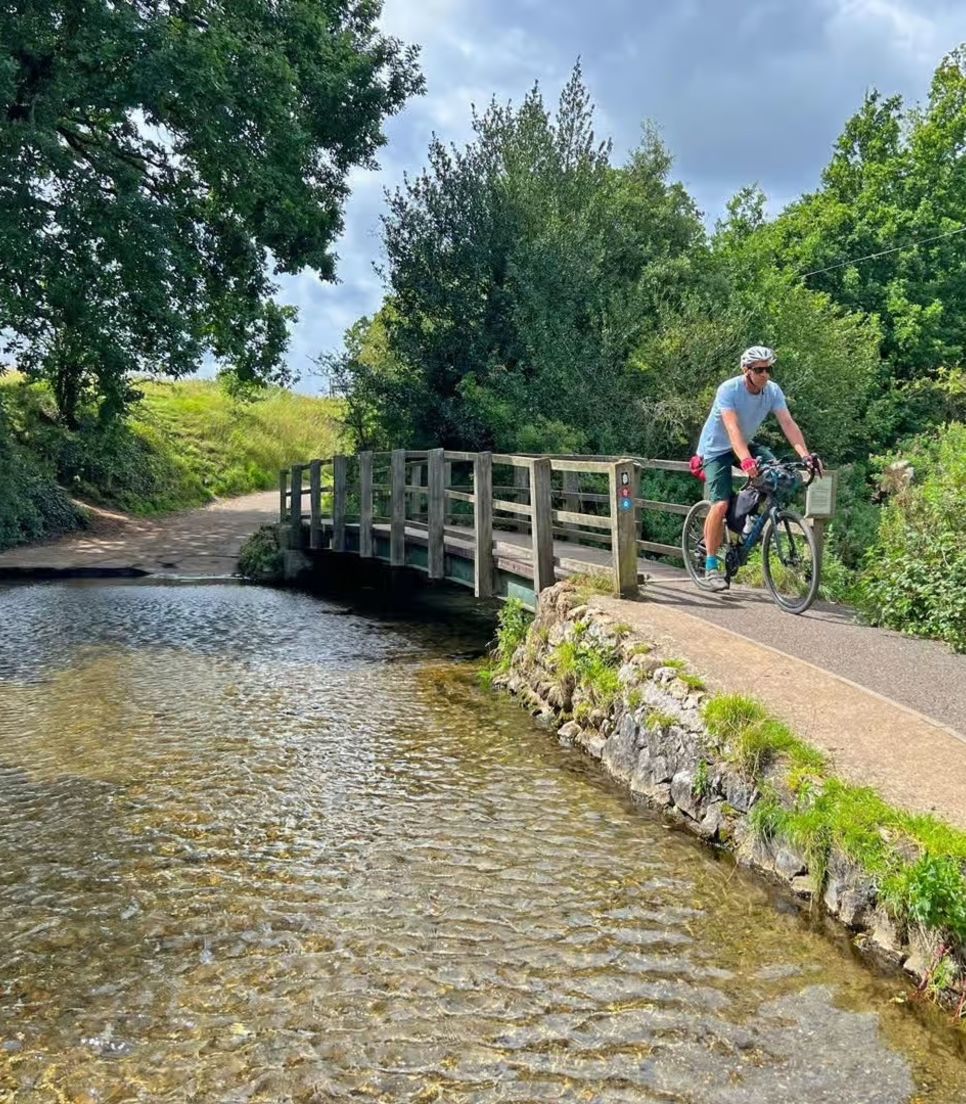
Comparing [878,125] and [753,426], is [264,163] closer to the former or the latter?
[753,426]

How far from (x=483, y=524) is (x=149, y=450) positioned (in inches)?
870

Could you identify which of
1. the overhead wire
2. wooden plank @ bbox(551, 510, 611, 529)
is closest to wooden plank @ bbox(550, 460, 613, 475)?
wooden plank @ bbox(551, 510, 611, 529)

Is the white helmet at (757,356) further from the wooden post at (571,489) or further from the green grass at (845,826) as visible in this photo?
the wooden post at (571,489)

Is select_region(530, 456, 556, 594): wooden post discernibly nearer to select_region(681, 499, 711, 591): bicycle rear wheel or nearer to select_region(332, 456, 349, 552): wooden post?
select_region(681, 499, 711, 591): bicycle rear wheel

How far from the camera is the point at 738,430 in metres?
7.82

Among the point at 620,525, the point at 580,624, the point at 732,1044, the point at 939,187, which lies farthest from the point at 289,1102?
the point at 939,187

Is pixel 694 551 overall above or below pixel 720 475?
below

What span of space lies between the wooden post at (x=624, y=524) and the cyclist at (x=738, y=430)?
0.63 metres

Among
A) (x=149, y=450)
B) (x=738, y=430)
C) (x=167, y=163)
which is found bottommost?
(x=738, y=430)

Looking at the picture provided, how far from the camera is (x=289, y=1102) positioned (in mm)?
3232

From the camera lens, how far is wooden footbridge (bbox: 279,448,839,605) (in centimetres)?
881

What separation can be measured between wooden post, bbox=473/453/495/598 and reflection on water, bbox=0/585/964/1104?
10.6 ft

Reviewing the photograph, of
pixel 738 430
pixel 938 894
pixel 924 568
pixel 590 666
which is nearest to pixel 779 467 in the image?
pixel 738 430

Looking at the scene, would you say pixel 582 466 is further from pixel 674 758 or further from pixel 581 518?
pixel 674 758
